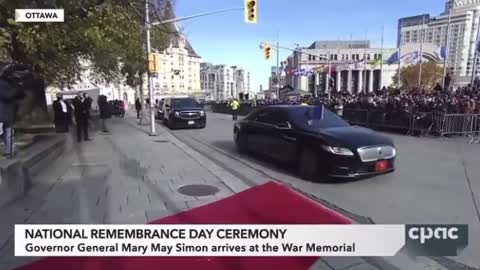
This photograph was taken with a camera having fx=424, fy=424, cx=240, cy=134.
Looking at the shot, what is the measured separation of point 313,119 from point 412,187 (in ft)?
8.37

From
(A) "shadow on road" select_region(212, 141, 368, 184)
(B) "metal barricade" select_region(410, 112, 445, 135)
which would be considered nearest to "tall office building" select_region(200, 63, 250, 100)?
(B) "metal barricade" select_region(410, 112, 445, 135)

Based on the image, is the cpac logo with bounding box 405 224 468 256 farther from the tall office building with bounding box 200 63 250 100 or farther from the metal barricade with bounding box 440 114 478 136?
the tall office building with bounding box 200 63 250 100

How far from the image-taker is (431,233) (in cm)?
354

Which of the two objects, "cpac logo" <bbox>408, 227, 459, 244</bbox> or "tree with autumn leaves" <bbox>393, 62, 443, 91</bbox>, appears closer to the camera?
"cpac logo" <bbox>408, 227, 459, 244</bbox>

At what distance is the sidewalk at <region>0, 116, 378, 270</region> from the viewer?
5664 mm

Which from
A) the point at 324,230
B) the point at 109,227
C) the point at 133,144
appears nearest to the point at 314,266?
the point at 324,230

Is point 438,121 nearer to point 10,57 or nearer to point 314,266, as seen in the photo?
point 314,266

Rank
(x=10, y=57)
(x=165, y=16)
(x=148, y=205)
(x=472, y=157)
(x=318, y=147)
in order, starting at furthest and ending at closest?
(x=165, y=16)
(x=10, y=57)
(x=472, y=157)
(x=318, y=147)
(x=148, y=205)

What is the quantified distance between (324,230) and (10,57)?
1289cm

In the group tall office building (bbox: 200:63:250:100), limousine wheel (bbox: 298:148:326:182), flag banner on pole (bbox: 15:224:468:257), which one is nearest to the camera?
flag banner on pole (bbox: 15:224:468:257)

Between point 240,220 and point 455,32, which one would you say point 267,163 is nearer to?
point 240,220

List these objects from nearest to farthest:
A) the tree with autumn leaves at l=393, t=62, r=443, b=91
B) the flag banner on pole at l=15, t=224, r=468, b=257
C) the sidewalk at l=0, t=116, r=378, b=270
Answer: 1. the flag banner on pole at l=15, t=224, r=468, b=257
2. the sidewalk at l=0, t=116, r=378, b=270
3. the tree with autumn leaves at l=393, t=62, r=443, b=91

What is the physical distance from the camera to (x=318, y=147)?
327 inches

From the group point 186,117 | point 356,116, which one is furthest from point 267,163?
→ point 186,117
